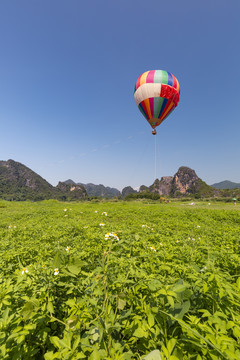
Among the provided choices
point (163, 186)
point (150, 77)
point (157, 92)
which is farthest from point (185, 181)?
point (150, 77)

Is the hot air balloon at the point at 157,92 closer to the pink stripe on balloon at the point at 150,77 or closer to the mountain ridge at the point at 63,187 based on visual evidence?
the pink stripe on balloon at the point at 150,77

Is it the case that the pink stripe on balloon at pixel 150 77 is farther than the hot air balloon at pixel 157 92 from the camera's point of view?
Yes

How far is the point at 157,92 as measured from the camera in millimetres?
12586

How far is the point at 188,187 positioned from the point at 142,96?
118m

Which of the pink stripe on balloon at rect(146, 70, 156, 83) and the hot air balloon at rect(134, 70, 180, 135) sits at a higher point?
the pink stripe on balloon at rect(146, 70, 156, 83)

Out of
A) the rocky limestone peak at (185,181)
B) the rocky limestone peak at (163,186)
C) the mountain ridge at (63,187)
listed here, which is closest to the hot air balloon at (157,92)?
the mountain ridge at (63,187)

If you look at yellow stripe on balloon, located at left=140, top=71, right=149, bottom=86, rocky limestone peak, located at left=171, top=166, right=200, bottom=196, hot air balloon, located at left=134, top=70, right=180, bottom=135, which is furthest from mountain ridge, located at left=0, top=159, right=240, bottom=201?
yellow stripe on balloon, located at left=140, top=71, right=149, bottom=86

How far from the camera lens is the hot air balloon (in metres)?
12.5

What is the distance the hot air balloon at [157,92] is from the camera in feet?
40.9

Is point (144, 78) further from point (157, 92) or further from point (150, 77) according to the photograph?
point (157, 92)

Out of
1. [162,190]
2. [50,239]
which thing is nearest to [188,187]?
[162,190]

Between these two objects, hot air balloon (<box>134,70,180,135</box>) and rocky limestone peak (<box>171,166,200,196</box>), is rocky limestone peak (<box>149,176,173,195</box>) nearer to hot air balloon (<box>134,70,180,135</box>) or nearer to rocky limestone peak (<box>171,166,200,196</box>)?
rocky limestone peak (<box>171,166,200,196</box>)

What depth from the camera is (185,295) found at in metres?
1.34

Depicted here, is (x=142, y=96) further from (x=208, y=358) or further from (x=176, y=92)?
(x=208, y=358)
